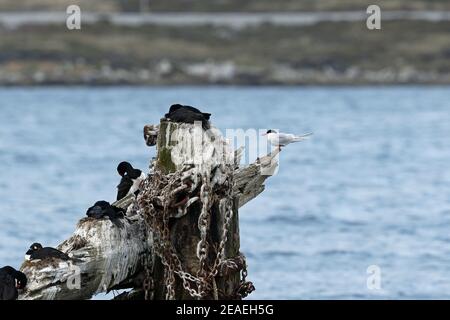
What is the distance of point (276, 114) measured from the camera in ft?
204

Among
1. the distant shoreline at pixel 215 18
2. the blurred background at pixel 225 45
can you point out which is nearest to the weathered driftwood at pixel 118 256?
the blurred background at pixel 225 45

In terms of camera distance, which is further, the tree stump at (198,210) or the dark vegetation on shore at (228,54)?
the dark vegetation on shore at (228,54)

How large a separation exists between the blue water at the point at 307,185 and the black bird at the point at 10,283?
26.2 ft

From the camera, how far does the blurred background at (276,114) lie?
75.9 feet

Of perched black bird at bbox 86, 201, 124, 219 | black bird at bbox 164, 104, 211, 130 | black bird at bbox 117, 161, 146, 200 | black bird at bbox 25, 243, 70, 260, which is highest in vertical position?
black bird at bbox 164, 104, 211, 130

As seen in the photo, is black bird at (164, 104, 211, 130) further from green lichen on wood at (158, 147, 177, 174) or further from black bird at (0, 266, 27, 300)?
black bird at (0, 266, 27, 300)

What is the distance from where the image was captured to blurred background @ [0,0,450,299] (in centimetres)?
2314

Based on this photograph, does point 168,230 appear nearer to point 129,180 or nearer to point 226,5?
point 129,180

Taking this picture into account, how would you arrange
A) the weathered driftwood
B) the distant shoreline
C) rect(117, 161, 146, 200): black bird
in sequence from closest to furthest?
the weathered driftwood → rect(117, 161, 146, 200): black bird → the distant shoreline

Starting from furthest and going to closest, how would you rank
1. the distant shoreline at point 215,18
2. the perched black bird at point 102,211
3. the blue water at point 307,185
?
the distant shoreline at point 215,18 → the blue water at point 307,185 → the perched black bird at point 102,211

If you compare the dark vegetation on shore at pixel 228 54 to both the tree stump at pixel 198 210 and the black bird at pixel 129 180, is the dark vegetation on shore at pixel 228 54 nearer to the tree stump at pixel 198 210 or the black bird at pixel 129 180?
the black bird at pixel 129 180

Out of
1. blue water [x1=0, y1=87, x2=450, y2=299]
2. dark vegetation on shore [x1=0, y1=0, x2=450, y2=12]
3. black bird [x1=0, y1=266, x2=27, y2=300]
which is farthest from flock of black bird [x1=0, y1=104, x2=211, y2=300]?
dark vegetation on shore [x1=0, y1=0, x2=450, y2=12]

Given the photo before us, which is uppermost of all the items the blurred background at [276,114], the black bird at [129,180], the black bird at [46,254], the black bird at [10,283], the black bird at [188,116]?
the blurred background at [276,114]

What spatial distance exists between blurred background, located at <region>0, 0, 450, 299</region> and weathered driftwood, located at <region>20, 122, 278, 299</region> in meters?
6.62
